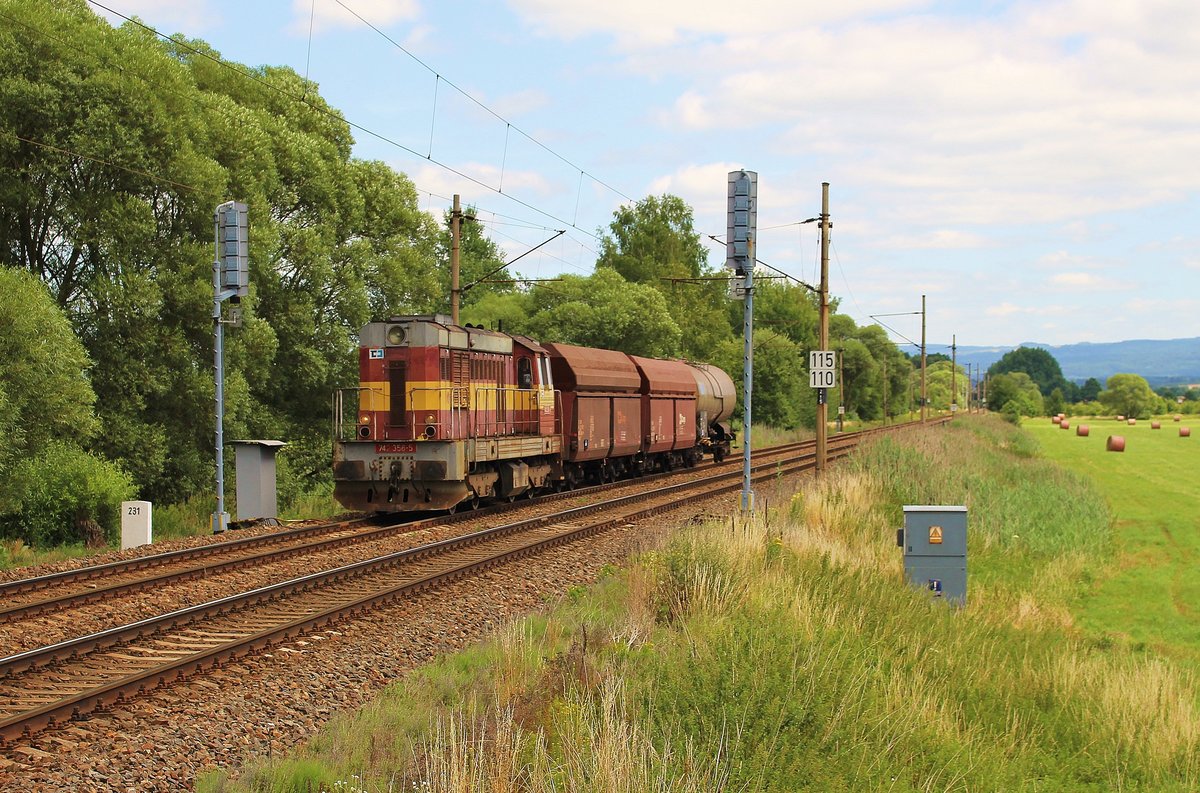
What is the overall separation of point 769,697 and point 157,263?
25.3 meters

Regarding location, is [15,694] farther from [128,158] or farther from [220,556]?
[128,158]

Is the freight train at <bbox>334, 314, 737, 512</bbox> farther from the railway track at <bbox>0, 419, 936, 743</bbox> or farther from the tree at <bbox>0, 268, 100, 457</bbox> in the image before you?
the tree at <bbox>0, 268, 100, 457</bbox>

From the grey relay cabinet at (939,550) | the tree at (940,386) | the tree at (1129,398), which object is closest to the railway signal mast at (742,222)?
the grey relay cabinet at (939,550)

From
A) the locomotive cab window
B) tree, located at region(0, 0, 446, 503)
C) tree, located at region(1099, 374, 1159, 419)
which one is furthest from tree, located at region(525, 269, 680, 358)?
tree, located at region(1099, 374, 1159, 419)

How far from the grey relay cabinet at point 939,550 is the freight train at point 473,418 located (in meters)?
8.70

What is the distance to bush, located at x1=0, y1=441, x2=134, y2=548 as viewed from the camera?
76.6 ft

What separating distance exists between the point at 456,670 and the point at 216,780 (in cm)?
290

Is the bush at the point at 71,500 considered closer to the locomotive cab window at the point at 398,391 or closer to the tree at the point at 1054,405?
the locomotive cab window at the point at 398,391

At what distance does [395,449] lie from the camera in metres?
19.6

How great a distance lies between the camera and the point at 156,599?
12.1 m

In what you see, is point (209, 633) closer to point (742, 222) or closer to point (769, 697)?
point (769, 697)

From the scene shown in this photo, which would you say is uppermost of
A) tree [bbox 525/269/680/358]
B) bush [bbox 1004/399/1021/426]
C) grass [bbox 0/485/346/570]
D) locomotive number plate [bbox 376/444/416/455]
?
tree [bbox 525/269/680/358]

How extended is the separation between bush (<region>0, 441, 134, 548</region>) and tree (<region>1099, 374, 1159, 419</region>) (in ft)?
448

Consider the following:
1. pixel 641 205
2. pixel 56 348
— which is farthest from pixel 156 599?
pixel 641 205
